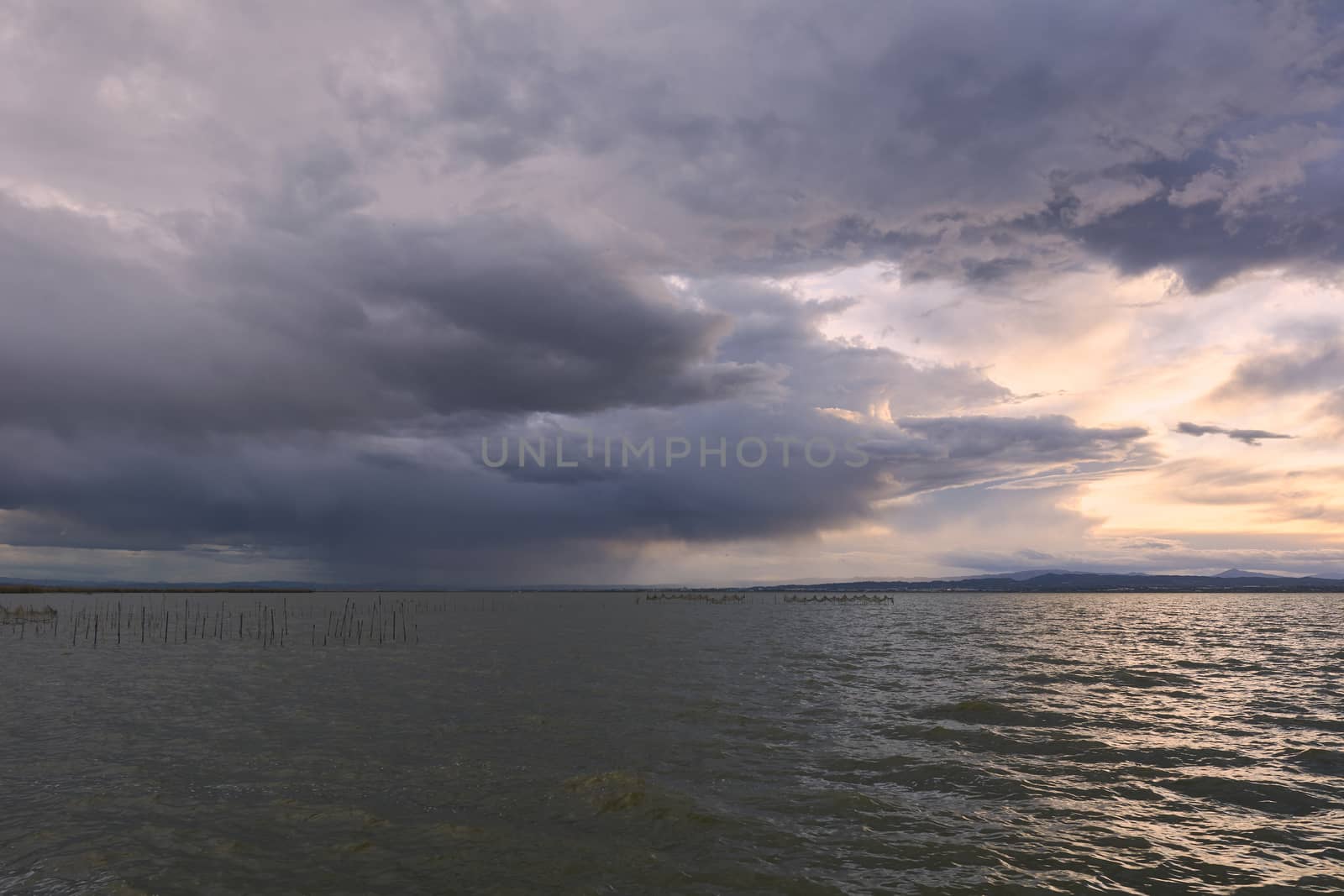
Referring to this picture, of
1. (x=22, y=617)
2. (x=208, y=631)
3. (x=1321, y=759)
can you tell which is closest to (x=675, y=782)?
(x=1321, y=759)

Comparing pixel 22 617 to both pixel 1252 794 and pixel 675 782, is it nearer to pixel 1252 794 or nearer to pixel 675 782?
pixel 675 782

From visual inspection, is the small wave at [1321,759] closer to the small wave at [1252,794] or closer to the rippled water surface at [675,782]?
the rippled water surface at [675,782]

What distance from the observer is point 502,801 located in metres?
20.0

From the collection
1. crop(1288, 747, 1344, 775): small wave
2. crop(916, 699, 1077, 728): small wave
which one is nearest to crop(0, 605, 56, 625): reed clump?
crop(916, 699, 1077, 728): small wave

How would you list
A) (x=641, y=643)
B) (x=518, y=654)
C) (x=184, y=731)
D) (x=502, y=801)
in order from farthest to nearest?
(x=641, y=643) < (x=518, y=654) < (x=184, y=731) < (x=502, y=801)

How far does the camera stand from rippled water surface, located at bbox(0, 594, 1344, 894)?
15.4 meters

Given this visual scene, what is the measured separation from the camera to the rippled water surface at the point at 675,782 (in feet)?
50.6

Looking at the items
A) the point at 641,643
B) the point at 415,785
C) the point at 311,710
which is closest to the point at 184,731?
the point at 311,710

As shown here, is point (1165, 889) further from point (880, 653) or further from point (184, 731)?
point (880, 653)

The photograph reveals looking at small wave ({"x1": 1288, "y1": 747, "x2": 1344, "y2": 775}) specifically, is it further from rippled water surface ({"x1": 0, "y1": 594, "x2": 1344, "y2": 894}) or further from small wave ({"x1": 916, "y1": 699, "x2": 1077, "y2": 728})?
small wave ({"x1": 916, "y1": 699, "x2": 1077, "y2": 728})

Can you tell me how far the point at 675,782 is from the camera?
2209 centimetres

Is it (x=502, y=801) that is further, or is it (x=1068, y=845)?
(x=502, y=801)

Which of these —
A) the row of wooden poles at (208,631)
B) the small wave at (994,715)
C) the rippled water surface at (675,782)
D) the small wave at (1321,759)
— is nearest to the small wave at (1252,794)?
the rippled water surface at (675,782)

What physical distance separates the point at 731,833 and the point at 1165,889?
30.1 feet
